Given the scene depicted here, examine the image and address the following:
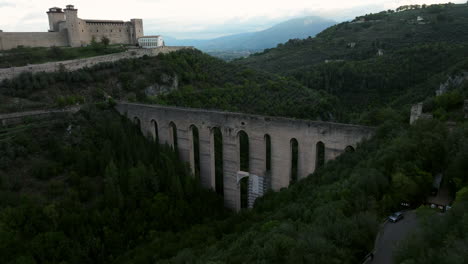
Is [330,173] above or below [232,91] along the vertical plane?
below

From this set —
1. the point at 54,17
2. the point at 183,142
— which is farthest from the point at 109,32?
the point at 183,142

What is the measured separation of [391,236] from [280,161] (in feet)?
51.4

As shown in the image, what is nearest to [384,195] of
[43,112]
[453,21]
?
[43,112]

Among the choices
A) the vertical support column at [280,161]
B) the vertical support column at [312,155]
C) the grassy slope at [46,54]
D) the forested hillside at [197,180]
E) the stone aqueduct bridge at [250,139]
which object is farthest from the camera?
the grassy slope at [46,54]

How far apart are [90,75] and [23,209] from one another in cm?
2662

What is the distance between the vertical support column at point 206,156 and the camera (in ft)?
107

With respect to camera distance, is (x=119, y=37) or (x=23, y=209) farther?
(x=119, y=37)

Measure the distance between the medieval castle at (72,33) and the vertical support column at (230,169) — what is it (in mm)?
A: 37639

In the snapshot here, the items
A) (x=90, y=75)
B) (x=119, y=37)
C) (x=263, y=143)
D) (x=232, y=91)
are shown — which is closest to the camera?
(x=263, y=143)

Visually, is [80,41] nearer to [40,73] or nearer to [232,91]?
[40,73]

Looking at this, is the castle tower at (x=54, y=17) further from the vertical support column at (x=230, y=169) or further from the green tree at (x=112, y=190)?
the vertical support column at (x=230, y=169)

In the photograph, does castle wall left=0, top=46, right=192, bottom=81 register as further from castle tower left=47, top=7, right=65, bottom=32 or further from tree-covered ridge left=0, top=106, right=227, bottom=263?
castle tower left=47, top=7, right=65, bottom=32

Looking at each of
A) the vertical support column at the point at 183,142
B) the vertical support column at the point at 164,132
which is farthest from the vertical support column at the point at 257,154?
the vertical support column at the point at 164,132

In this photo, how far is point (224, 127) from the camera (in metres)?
31.3
